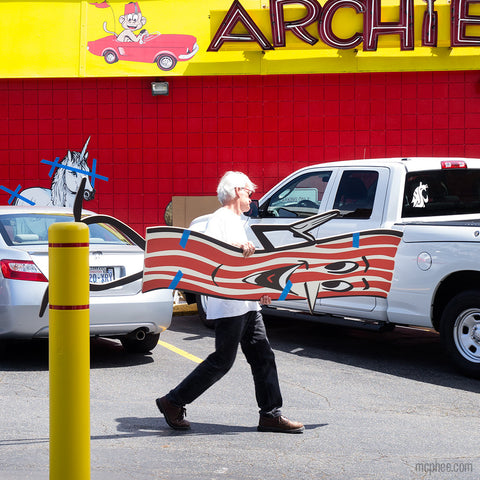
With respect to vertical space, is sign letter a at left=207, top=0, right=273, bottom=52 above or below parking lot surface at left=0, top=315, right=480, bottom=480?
above

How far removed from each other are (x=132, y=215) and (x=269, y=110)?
3.29m

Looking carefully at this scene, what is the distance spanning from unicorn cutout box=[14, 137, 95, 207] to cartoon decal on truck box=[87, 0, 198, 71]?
69.9 inches

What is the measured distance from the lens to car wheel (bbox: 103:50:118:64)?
1514 centimetres

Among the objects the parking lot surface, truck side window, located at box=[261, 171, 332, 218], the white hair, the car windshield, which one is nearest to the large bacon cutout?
the white hair

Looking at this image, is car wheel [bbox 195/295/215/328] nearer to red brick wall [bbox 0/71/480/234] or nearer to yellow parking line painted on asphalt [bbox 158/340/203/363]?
yellow parking line painted on asphalt [bbox 158/340/203/363]

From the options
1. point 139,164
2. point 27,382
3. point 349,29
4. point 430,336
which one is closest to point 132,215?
point 139,164

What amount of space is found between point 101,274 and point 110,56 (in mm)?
8695

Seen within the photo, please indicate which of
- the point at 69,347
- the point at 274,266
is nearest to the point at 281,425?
the point at 274,266

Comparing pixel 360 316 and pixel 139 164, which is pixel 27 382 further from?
pixel 139 164

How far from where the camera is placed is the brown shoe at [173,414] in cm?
555

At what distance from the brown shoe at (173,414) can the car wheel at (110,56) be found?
423 inches

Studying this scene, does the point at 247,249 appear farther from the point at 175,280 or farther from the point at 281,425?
the point at 281,425

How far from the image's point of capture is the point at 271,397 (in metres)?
5.57

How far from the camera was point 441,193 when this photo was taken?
8.38 meters
